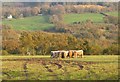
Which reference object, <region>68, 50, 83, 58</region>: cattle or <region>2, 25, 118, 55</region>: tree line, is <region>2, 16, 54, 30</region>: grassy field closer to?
<region>2, 25, 118, 55</region>: tree line

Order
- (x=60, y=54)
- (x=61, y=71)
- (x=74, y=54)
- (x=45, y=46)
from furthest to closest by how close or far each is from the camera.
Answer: (x=45, y=46) < (x=74, y=54) < (x=60, y=54) < (x=61, y=71)

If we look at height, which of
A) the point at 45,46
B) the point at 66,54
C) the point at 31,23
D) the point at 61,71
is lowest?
the point at 45,46

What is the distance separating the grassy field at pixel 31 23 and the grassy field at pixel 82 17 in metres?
2.62

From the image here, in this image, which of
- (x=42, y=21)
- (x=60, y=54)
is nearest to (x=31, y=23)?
(x=42, y=21)

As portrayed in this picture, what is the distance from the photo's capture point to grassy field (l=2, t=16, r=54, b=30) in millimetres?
32844

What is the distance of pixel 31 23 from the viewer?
116 feet

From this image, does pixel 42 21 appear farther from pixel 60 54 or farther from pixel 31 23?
pixel 60 54

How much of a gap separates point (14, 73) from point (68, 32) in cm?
2067

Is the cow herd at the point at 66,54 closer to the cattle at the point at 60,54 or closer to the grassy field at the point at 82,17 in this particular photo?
the cattle at the point at 60,54

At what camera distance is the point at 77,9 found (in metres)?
37.3

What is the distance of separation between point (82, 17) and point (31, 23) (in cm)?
605

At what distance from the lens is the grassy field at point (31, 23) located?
32.8m

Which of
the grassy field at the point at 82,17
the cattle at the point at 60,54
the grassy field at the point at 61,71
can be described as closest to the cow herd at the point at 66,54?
the cattle at the point at 60,54

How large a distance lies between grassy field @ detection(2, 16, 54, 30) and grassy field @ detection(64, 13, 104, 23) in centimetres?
262
